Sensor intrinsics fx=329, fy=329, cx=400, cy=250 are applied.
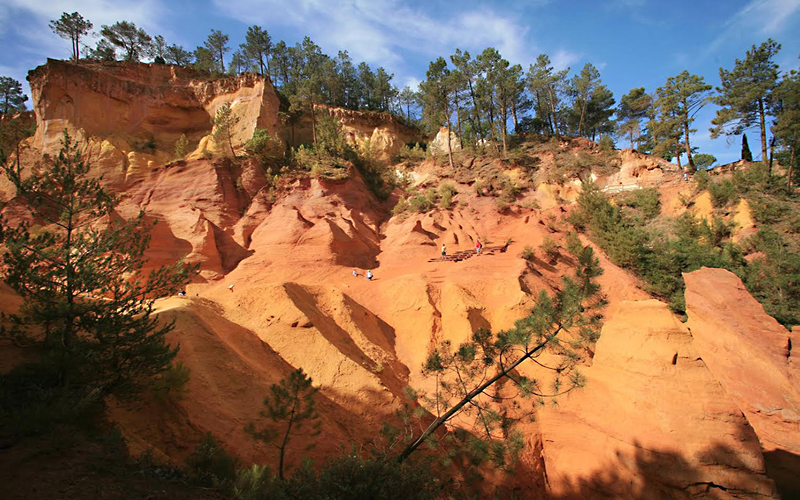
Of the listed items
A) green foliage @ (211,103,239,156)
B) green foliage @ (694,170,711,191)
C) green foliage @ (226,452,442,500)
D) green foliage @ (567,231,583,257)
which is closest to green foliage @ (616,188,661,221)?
green foliage @ (694,170,711,191)

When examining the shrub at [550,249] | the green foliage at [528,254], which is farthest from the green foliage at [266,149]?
the shrub at [550,249]

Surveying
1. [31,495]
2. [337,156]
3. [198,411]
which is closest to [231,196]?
[337,156]

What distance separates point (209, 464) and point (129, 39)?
45.4 m

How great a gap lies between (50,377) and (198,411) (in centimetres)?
284

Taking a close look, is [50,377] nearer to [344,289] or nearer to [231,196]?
[344,289]

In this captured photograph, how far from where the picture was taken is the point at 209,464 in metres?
6.08

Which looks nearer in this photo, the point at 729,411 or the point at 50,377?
the point at 50,377

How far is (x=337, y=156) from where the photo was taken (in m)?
29.7

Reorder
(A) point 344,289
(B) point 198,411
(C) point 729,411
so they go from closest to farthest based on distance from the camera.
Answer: (B) point 198,411 < (C) point 729,411 < (A) point 344,289

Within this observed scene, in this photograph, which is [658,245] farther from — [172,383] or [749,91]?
[172,383]

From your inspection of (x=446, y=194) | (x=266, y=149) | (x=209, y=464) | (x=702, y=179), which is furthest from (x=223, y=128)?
(x=702, y=179)

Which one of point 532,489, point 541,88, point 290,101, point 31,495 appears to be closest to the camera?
point 31,495

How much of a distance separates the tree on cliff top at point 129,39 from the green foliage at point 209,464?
4050 centimetres

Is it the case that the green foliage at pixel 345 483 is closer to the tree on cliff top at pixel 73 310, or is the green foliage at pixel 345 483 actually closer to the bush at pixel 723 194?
the tree on cliff top at pixel 73 310
